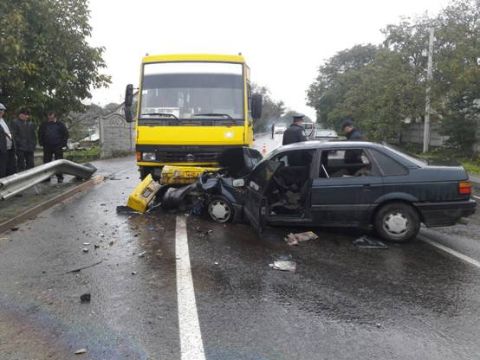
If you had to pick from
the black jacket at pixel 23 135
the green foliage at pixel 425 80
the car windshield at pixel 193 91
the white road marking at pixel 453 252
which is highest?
the green foliage at pixel 425 80

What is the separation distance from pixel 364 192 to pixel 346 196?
25cm

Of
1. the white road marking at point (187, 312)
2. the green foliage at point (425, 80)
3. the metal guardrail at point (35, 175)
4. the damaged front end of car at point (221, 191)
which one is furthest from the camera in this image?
the green foliage at point (425, 80)

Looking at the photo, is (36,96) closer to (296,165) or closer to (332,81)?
(296,165)

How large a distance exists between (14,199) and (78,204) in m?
1.25

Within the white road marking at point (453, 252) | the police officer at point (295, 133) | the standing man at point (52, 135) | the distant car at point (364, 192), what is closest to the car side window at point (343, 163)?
the distant car at point (364, 192)

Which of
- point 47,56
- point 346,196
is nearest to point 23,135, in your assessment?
point 47,56

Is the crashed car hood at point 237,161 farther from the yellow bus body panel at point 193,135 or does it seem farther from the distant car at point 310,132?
the distant car at point 310,132

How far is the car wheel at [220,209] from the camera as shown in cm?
784

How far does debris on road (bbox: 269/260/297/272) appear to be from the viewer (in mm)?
5520

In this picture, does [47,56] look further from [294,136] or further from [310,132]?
[310,132]

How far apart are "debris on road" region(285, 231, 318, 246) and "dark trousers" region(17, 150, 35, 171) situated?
295 inches

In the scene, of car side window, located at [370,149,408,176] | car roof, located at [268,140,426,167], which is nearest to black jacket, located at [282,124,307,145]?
car roof, located at [268,140,426,167]

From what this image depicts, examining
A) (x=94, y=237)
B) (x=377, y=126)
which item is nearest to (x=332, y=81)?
(x=377, y=126)

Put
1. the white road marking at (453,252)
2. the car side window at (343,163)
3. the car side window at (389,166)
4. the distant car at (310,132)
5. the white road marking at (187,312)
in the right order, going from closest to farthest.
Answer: the white road marking at (187,312) → the white road marking at (453,252) → the car side window at (389,166) → the car side window at (343,163) → the distant car at (310,132)
